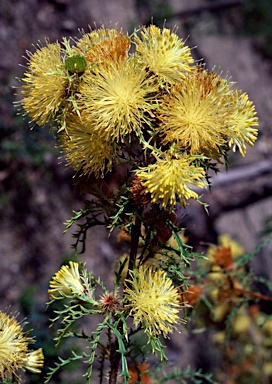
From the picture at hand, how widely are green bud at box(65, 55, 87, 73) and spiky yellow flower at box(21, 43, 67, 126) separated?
0.04ft

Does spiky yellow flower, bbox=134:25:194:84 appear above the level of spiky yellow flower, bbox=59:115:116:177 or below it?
above

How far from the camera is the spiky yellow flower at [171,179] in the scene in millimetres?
670

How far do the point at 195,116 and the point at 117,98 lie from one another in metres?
0.11

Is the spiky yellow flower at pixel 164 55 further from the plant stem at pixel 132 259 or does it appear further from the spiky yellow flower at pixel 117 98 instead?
the plant stem at pixel 132 259

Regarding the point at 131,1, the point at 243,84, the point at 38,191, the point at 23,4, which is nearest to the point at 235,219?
the point at 243,84

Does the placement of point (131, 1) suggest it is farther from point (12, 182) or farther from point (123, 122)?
point (123, 122)

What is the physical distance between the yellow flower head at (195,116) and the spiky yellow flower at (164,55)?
0.06ft

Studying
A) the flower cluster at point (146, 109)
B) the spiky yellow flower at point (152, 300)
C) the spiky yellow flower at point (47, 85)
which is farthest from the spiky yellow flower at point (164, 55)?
the spiky yellow flower at point (152, 300)

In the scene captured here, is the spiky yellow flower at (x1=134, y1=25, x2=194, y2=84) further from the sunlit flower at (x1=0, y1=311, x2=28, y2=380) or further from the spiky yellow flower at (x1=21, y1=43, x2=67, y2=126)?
the sunlit flower at (x1=0, y1=311, x2=28, y2=380)

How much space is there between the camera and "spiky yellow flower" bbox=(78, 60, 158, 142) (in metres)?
0.70

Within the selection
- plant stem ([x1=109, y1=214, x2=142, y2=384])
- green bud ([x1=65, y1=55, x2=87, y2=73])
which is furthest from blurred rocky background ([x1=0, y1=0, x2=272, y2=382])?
green bud ([x1=65, y1=55, x2=87, y2=73])

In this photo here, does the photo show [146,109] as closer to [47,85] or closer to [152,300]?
[47,85]

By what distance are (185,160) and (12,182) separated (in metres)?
1.83

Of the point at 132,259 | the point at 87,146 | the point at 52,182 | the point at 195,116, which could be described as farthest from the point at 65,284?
the point at 52,182
